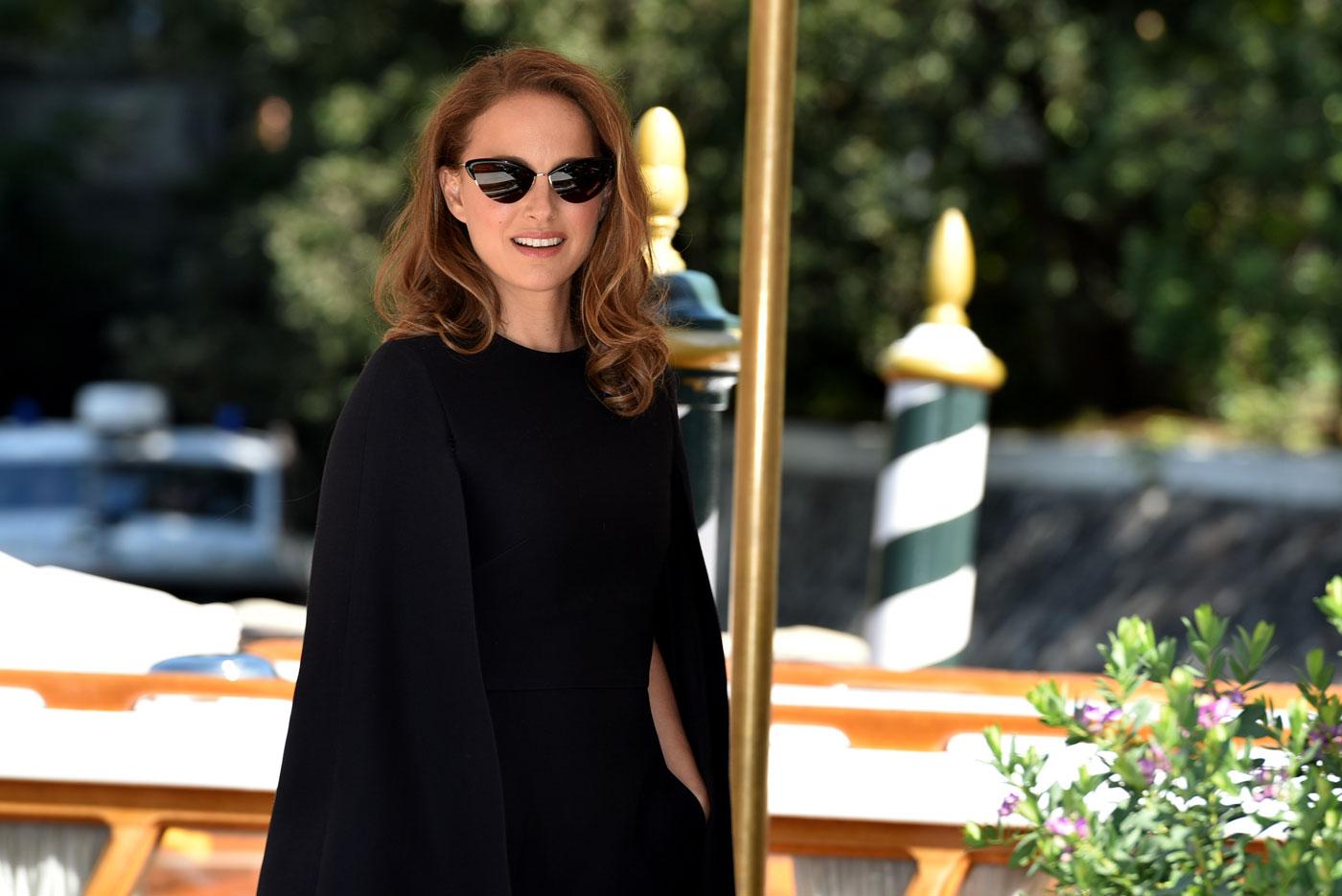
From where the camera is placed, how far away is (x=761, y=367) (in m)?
2.07

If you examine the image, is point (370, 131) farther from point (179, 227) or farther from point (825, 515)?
point (179, 227)

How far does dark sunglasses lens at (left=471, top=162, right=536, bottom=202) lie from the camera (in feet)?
5.53

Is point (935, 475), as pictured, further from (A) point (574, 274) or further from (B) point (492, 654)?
(B) point (492, 654)

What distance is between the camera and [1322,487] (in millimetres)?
10258

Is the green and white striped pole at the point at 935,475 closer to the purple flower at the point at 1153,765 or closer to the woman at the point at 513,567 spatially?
the purple flower at the point at 1153,765

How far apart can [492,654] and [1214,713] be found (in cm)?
84

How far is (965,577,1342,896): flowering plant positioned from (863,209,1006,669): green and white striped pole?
5.21 ft

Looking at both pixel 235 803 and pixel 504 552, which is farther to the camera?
pixel 235 803

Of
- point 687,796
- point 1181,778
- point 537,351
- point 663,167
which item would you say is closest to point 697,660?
point 687,796

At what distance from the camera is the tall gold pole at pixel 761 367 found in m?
2.00

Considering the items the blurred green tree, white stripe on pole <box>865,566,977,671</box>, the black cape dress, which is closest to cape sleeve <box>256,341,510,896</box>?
the black cape dress

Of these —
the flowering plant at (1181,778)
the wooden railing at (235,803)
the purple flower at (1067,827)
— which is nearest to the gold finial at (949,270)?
the wooden railing at (235,803)

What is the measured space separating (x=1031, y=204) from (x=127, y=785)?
11.3 meters

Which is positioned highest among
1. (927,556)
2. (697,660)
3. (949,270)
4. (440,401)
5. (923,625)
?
(949,270)
